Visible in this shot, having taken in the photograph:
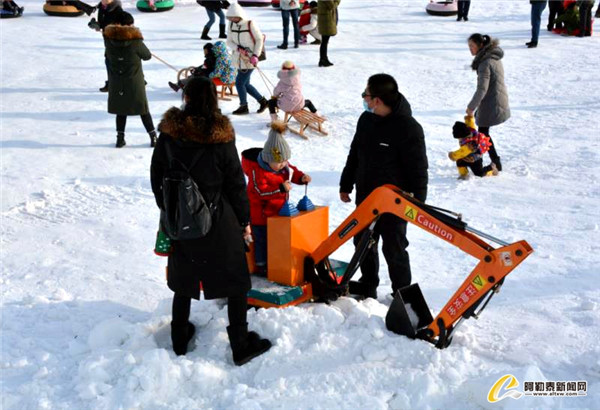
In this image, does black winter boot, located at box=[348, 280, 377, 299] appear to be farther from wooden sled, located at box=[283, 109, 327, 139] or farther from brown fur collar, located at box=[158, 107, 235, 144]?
wooden sled, located at box=[283, 109, 327, 139]

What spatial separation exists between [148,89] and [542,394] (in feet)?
30.5

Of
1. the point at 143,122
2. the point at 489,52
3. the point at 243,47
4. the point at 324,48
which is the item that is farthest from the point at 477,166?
the point at 324,48

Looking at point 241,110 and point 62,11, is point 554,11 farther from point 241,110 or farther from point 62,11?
point 62,11

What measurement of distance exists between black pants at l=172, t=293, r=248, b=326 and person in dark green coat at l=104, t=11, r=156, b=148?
489 cm

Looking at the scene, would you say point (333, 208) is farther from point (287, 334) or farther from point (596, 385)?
point (596, 385)

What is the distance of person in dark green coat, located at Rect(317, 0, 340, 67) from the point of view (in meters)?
12.8

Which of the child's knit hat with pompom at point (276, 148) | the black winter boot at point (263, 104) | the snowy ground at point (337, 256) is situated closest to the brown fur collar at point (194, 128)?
the child's knit hat with pompom at point (276, 148)

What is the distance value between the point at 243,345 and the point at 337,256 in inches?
81.2

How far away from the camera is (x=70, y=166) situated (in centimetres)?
829

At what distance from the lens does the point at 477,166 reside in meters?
7.72

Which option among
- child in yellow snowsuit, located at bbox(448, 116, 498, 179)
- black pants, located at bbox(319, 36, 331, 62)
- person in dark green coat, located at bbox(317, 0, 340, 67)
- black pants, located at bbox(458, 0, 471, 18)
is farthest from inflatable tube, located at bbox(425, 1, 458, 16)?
child in yellow snowsuit, located at bbox(448, 116, 498, 179)

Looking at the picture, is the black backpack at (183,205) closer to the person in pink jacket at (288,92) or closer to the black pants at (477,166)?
the black pants at (477,166)

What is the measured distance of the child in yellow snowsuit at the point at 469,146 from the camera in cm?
752

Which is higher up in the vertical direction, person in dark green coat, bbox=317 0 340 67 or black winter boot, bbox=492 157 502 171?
person in dark green coat, bbox=317 0 340 67
